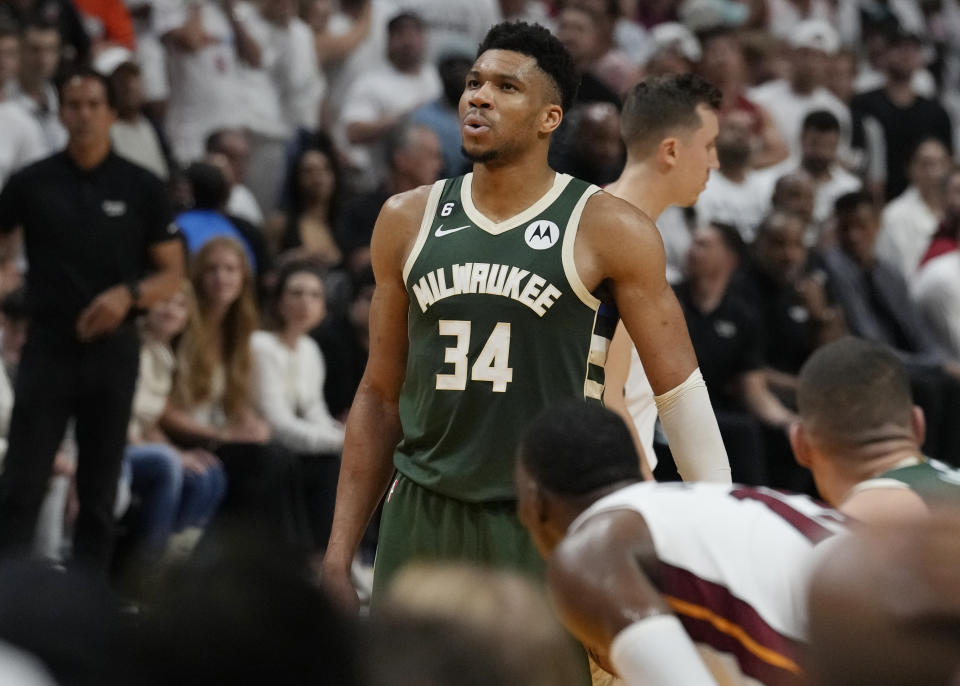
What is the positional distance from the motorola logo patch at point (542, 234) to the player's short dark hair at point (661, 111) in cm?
121

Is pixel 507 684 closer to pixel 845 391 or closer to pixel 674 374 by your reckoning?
pixel 845 391

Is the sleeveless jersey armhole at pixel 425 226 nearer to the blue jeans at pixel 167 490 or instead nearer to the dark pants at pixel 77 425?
the dark pants at pixel 77 425

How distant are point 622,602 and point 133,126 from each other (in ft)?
25.5

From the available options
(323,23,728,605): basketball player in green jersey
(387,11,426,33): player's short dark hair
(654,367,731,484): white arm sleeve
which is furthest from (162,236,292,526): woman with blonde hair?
(654,367,731,484): white arm sleeve

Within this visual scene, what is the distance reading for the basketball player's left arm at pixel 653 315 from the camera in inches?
184

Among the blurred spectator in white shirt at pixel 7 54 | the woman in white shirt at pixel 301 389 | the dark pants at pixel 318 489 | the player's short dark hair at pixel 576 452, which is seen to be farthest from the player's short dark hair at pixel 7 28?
the player's short dark hair at pixel 576 452

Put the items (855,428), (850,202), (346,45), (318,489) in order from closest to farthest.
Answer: (855,428), (318,489), (850,202), (346,45)

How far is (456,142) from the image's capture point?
11.6 meters

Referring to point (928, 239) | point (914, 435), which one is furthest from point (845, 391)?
point (928, 239)

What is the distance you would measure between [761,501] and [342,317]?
631cm

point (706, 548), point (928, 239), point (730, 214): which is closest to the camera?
point (706, 548)

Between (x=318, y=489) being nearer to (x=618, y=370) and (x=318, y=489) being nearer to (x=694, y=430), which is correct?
(x=618, y=370)

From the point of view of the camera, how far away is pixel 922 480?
12.4 feet

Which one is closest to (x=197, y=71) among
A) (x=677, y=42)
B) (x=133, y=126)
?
(x=133, y=126)
